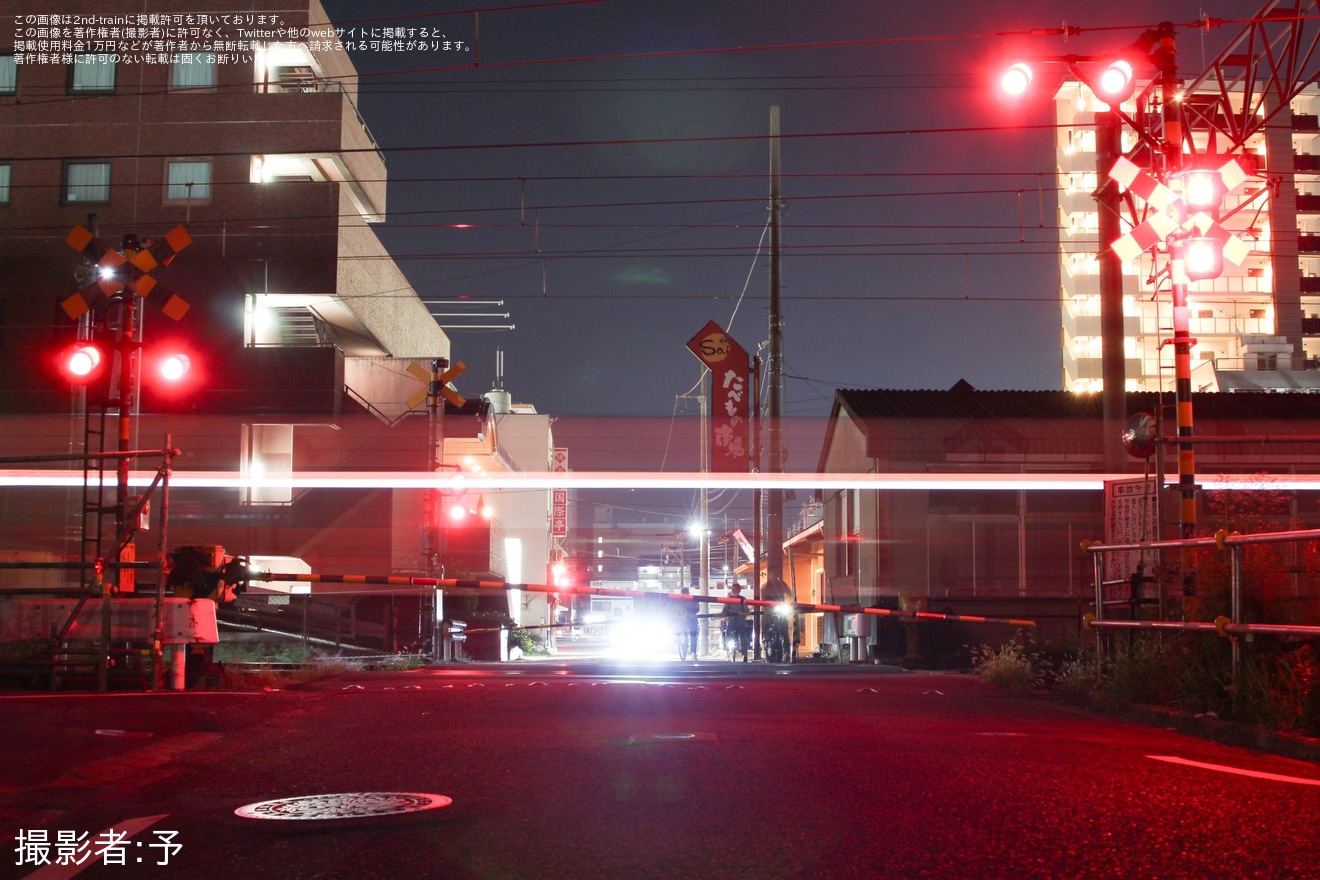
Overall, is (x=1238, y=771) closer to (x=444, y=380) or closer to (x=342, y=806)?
(x=342, y=806)

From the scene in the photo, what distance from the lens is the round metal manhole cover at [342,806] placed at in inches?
209

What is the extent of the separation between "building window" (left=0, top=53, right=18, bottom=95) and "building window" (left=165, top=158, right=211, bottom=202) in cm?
543

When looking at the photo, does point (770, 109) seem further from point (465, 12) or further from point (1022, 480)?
point (465, 12)

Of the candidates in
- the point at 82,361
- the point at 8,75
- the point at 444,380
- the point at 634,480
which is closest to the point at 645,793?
the point at 82,361

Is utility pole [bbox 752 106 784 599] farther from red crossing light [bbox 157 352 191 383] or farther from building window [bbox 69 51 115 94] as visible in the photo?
building window [bbox 69 51 115 94]

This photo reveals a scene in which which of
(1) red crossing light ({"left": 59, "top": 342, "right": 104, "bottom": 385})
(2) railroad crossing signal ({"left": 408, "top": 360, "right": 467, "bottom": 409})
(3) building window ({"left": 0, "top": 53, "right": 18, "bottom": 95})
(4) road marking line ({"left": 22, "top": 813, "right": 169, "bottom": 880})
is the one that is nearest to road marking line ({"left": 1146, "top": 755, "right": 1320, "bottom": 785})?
(4) road marking line ({"left": 22, "top": 813, "right": 169, "bottom": 880})

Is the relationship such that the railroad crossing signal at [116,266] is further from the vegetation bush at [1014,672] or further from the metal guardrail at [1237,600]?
the metal guardrail at [1237,600]

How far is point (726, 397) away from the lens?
31.1 metres

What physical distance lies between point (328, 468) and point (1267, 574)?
29707 mm

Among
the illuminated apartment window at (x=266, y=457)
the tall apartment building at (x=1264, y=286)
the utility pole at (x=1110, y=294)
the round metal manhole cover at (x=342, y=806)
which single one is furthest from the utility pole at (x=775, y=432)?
the tall apartment building at (x=1264, y=286)

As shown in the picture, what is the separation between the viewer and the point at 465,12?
15.9m

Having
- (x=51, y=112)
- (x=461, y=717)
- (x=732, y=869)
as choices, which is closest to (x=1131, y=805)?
(x=732, y=869)

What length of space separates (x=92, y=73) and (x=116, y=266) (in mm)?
27000

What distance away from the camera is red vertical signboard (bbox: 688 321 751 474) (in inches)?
1200
